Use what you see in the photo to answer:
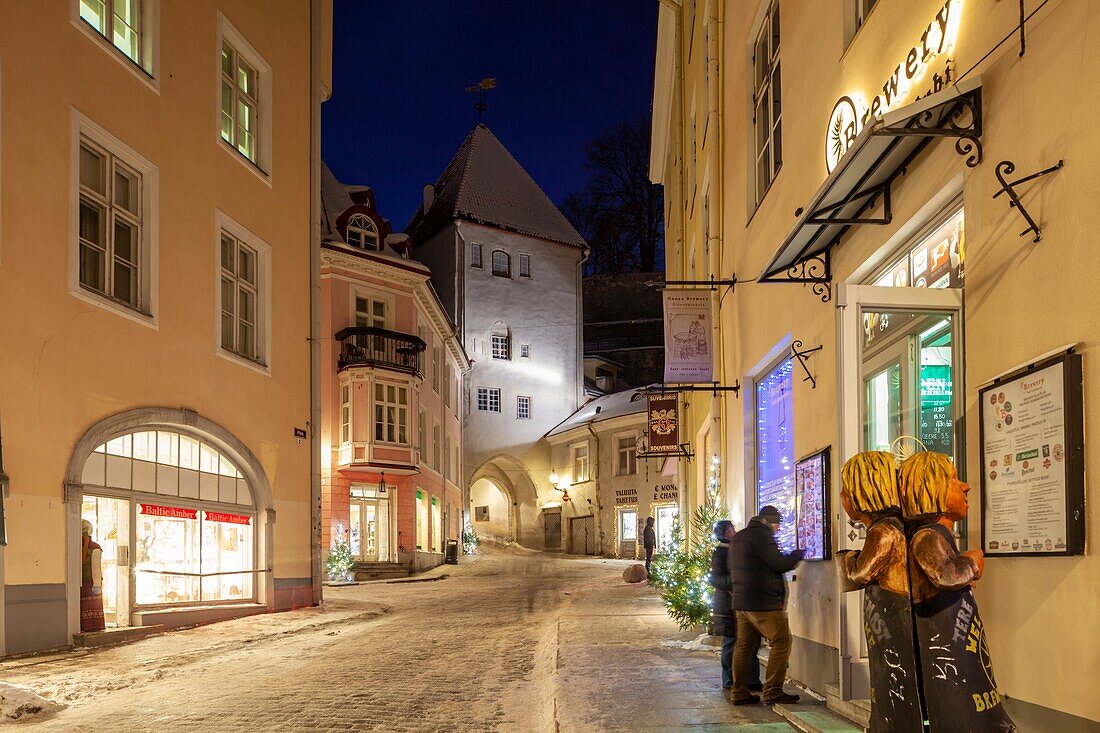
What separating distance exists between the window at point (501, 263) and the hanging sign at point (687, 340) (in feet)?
115

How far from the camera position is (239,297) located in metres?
17.0

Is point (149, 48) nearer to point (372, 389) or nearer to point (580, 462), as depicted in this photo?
point (372, 389)

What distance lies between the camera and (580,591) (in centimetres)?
2241

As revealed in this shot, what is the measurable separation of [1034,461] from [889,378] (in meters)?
3.05

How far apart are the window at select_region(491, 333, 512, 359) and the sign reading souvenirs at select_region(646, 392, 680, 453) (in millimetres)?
26367

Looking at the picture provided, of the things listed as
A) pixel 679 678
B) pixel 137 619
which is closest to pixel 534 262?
pixel 137 619

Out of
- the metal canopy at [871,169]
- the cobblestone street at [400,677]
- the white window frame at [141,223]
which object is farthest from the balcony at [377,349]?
the metal canopy at [871,169]

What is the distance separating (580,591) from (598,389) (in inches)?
1278

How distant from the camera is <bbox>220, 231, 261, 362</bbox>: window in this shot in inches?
650

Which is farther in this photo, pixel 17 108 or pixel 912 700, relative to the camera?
pixel 17 108

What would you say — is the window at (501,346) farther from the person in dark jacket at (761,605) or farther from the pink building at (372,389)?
the person in dark jacket at (761,605)

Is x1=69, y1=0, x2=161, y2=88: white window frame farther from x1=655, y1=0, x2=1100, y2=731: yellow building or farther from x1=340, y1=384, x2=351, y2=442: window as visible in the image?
x1=340, y1=384, x2=351, y2=442: window

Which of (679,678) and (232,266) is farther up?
(232,266)

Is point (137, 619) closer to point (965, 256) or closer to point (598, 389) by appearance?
point (965, 256)
